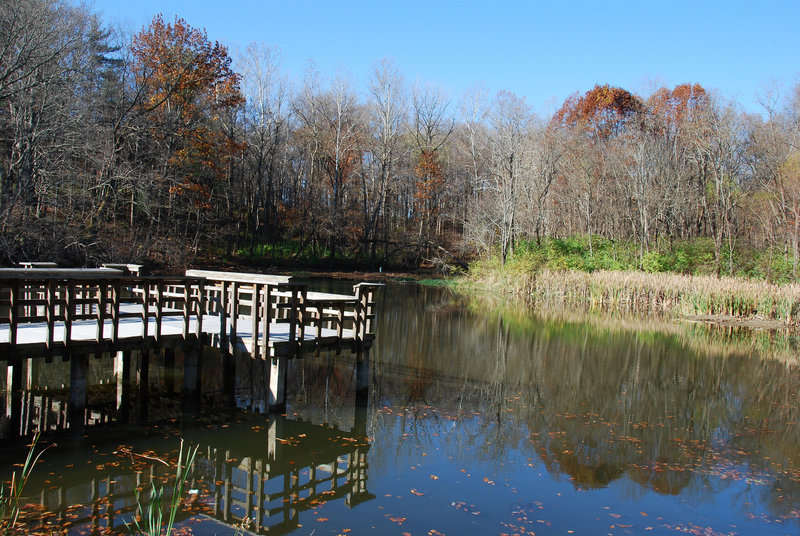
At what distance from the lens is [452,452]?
8.66 m

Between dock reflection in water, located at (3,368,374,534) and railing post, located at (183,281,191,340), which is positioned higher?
railing post, located at (183,281,191,340)

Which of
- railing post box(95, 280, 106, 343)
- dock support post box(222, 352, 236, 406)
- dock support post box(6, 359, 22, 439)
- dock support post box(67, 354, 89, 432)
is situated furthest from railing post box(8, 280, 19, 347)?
dock support post box(222, 352, 236, 406)

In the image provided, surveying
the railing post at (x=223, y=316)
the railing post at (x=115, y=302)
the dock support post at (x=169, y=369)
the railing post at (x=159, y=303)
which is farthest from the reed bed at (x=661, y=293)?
the railing post at (x=115, y=302)

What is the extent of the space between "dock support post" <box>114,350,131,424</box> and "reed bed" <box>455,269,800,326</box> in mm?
19418

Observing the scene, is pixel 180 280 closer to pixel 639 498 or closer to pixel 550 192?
pixel 639 498

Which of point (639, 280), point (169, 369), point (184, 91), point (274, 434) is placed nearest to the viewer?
point (274, 434)

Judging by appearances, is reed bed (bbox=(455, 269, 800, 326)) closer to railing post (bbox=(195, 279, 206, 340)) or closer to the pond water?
the pond water

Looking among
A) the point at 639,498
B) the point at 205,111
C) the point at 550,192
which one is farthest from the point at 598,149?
the point at 639,498

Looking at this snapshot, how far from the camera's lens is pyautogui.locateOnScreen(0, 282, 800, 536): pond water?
659 cm

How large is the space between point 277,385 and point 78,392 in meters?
2.62

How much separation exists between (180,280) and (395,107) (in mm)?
39114

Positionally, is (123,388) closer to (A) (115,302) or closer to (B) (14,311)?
(A) (115,302)

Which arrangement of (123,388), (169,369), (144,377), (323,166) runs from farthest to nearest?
1. (323,166)
2. (169,369)
3. (144,377)
4. (123,388)

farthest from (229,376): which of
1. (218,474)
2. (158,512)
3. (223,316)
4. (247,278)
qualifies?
(158,512)
